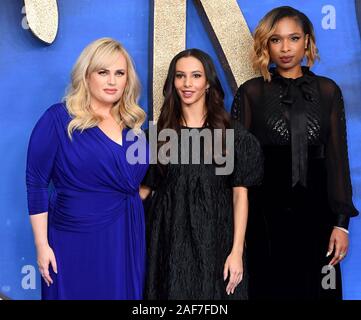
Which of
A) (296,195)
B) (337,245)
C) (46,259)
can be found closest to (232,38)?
(296,195)

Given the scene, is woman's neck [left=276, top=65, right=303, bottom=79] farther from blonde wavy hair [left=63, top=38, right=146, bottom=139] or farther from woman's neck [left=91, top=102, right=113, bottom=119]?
woman's neck [left=91, top=102, right=113, bottom=119]

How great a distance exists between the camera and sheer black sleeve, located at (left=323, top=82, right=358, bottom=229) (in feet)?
7.75

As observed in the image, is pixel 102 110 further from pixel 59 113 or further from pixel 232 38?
pixel 232 38

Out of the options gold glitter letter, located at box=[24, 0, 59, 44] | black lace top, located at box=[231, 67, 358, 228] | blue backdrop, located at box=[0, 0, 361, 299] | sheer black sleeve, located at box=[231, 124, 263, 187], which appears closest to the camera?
sheer black sleeve, located at box=[231, 124, 263, 187]

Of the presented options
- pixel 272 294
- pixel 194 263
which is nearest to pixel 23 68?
pixel 194 263

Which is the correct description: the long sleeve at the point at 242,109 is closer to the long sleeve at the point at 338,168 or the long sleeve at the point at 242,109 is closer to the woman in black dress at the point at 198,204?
the woman in black dress at the point at 198,204

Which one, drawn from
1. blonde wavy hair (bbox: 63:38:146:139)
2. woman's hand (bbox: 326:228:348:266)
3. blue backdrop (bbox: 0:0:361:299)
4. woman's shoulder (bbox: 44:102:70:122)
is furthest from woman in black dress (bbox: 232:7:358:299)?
woman's shoulder (bbox: 44:102:70:122)

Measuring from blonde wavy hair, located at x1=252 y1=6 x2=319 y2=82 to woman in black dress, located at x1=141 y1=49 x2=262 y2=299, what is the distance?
0.94 feet

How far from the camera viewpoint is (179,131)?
2.23m

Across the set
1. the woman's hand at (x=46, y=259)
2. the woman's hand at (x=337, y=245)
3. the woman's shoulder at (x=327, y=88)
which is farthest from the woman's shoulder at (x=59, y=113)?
the woman's hand at (x=337, y=245)

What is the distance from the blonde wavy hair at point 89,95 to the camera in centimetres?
215

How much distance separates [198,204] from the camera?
2.16 meters

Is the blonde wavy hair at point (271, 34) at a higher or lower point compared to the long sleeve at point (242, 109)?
higher

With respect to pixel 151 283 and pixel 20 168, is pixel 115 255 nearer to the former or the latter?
pixel 151 283
